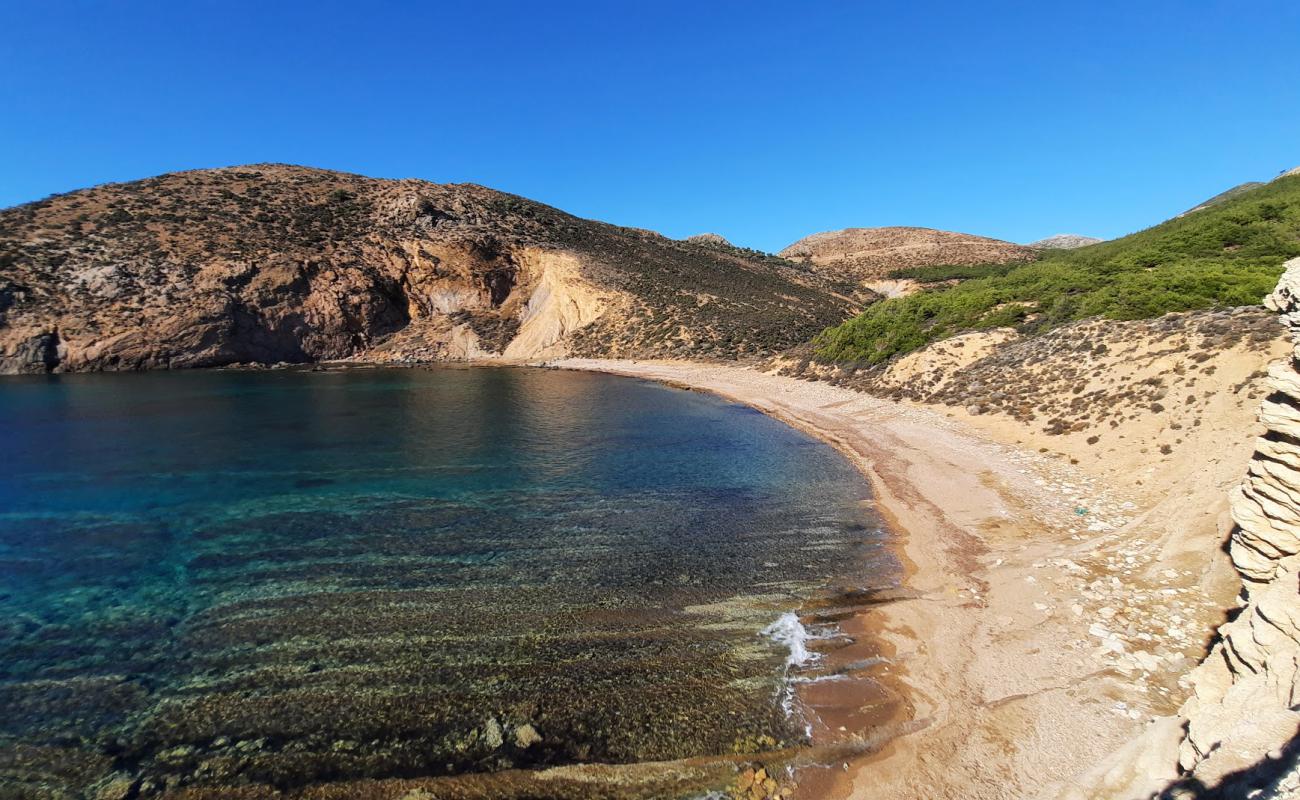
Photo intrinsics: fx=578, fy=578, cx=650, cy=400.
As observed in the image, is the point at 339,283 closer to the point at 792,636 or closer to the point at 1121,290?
the point at 792,636

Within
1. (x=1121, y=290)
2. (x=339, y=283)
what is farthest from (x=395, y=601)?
(x=339, y=283)

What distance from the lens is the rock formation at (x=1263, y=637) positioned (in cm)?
408

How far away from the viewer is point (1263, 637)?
16.6 ft

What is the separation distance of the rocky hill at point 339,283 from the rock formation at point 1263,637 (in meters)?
38.9

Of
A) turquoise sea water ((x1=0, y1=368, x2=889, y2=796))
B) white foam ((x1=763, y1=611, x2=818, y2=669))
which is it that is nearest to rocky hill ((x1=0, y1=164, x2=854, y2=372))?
turquoise sea water ((x1=0, y1=368, x2=889, y2=796))

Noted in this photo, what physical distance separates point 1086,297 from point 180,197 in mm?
75153

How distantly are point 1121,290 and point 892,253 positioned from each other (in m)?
74.3

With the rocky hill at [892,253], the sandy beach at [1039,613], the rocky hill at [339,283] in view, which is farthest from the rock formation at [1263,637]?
the rocky hill at [892,253]

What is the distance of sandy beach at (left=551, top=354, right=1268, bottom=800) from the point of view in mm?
5984

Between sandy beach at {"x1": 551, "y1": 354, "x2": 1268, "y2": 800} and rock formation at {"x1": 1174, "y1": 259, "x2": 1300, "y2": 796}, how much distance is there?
Result: 72cm

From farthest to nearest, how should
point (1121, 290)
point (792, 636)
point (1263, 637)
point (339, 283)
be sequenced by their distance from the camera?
point (339, 283) → point (1121, 290) → point (792, 636) → point (1263, 637)

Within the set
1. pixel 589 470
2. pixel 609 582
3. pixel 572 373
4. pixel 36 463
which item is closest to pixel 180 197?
pixel 572 373

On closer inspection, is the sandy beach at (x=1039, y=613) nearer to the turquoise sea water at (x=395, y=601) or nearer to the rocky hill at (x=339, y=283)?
the turquoise sea water at (x=395, y=601)

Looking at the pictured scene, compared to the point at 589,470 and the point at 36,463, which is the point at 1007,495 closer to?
the point at 589,470
